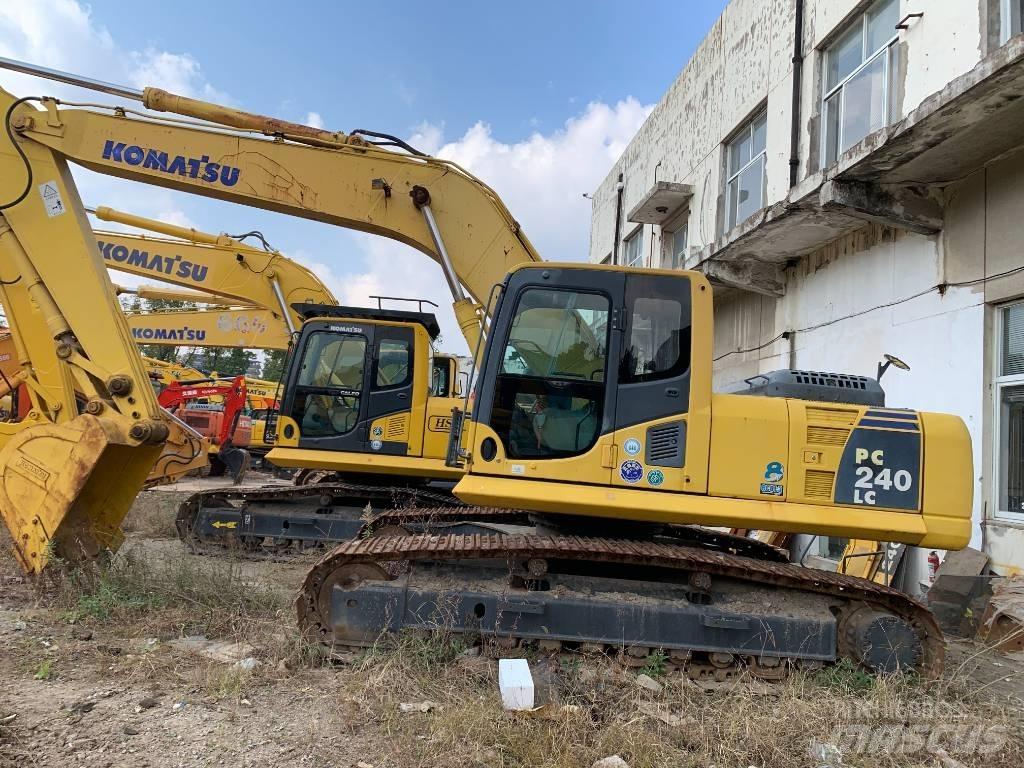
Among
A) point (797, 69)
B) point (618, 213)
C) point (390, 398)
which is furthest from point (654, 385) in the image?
point (618, 213)

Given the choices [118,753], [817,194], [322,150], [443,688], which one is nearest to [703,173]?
[817,194]

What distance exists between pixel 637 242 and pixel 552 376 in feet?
42.3

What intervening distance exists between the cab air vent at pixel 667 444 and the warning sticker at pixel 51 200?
17.0 feet

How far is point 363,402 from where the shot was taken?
7.97 m

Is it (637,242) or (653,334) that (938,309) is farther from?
(637,242)

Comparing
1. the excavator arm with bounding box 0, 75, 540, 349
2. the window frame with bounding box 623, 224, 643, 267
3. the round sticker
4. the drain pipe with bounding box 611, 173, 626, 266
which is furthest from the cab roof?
the drain pipe with bounding box 611, 173, 626, 266

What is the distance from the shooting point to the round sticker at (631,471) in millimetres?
4465

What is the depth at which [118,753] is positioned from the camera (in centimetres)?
326

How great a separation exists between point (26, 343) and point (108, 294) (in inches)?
35.9

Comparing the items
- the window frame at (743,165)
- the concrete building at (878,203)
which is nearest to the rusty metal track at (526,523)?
the concrete building at (878,203)

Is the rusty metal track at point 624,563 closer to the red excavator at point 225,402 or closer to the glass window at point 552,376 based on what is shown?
the glass window at point 552,376

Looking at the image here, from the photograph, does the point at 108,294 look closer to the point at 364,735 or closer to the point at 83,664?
the point at 83,664

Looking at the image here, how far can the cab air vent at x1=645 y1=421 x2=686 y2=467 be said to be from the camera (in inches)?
176

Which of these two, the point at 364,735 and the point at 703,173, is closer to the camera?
the point at 364,735
